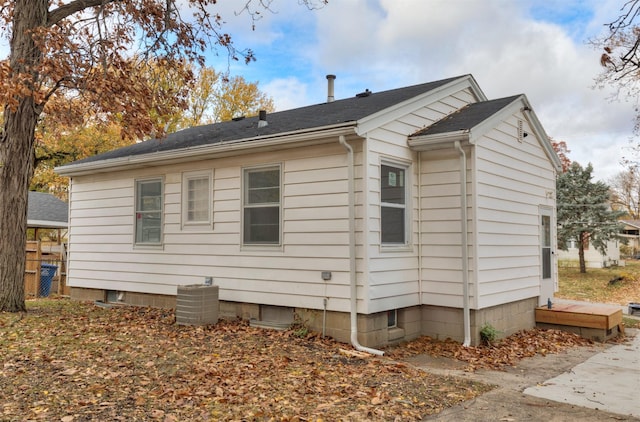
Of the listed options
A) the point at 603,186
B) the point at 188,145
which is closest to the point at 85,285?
the point at 188,145

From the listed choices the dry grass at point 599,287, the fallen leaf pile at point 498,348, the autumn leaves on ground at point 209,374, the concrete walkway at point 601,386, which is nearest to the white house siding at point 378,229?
the fallen leaf pile at point 498,348

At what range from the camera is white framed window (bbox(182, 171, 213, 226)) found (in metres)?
9.11

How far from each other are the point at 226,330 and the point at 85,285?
5308mm

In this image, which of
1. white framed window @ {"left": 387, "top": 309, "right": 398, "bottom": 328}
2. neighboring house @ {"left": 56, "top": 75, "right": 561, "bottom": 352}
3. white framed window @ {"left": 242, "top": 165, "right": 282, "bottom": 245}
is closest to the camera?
neighboring house @ {"left": 56, "top": 75, "right": 561, "bottom": 352}

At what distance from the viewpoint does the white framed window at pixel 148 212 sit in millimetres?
10000

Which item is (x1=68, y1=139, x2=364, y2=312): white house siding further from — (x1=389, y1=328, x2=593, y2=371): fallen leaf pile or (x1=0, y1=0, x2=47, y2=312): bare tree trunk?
(x1=0, y1=0, x2=47, y2=312): bare tree trunk

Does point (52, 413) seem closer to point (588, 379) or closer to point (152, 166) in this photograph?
point (588, 379)

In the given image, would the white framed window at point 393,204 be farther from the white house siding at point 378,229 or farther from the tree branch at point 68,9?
the tree branch at point 68,9

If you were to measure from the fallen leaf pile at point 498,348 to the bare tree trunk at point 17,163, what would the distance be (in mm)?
→ 6875

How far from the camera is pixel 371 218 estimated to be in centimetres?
710

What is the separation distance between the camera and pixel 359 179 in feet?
23.3

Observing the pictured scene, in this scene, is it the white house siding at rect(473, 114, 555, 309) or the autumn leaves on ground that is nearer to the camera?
the autumn leaves on ground

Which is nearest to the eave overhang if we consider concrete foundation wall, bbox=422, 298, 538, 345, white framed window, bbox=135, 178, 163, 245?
concrete foundation wall, bbox=422, 298, 538, 345

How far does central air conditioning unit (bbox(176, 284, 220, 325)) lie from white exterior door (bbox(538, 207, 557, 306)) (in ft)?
20.7
